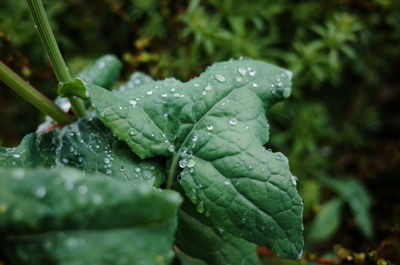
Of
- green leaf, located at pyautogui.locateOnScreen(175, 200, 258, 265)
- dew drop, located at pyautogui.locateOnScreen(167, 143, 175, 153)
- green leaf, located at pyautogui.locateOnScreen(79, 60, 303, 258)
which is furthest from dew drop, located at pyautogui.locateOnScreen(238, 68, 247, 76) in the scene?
green leaf, located at pyautogui.locateOnScreen(175, 200, 258, 265)

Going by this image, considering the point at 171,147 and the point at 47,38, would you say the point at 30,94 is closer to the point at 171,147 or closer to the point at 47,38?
the point at 47,38

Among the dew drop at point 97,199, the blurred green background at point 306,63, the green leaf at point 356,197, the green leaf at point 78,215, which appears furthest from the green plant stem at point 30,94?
the green leaf at point 356,197

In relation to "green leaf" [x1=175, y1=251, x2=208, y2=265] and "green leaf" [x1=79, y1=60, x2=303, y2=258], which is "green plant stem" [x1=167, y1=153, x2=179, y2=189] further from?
"green leaf" [x1=175, y1=251, x2=208, y2=265]

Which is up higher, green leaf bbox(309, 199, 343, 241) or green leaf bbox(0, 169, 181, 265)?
green leaf bbox(0, 169, 181, 265)

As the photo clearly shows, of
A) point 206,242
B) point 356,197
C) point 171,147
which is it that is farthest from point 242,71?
point 356,197

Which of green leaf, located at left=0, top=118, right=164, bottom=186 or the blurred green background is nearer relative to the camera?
green leaf, located at left=0, top=118, right=164, bottom=186

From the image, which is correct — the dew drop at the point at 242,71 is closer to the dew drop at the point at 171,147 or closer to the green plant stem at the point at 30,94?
the dew drop at the point at 171,147

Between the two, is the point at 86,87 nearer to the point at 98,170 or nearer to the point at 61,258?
the point at 98,170
